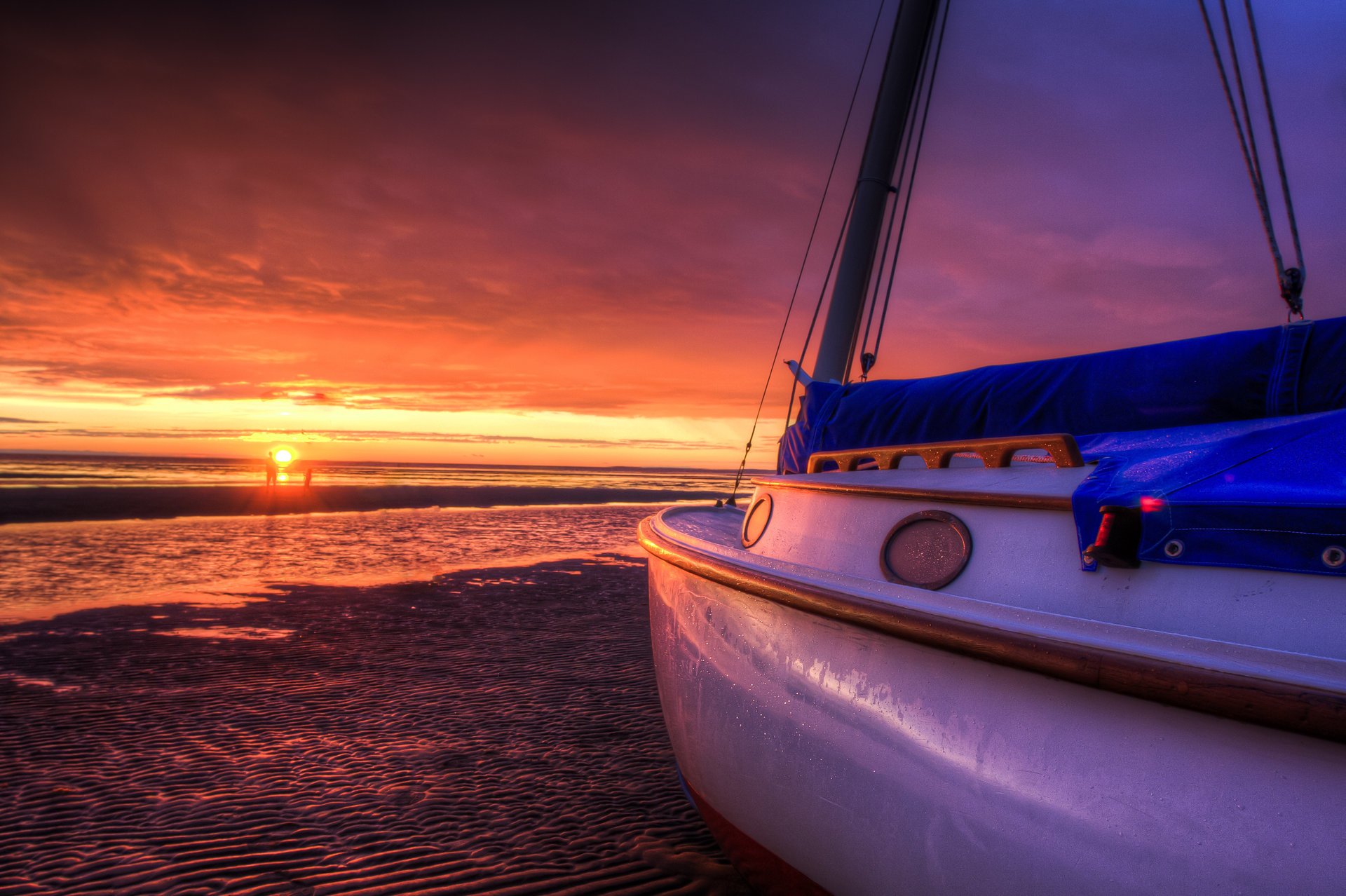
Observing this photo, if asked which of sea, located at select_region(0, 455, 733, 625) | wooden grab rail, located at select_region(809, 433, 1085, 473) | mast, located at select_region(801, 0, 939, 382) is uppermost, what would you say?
mast, located at select_region(801, 0, 939, 382)

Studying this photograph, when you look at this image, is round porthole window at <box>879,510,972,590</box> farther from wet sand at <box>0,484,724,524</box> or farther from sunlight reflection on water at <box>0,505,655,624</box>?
wet sand at <box>0,484,724,524</box>

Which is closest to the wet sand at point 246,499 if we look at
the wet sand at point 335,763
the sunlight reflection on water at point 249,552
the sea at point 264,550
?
the sea at point 264,550

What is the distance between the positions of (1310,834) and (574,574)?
10551 mm

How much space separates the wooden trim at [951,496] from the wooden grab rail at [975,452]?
0.28 meters

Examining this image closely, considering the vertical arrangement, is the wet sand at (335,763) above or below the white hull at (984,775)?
below

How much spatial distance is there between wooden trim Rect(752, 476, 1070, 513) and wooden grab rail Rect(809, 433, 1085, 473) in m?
0.28

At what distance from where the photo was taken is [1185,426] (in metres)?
2.53

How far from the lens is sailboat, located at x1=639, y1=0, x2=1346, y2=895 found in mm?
1284

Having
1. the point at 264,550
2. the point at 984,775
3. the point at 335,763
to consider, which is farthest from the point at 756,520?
the point at 264,550

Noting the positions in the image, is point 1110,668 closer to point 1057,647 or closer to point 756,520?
point 1057,647

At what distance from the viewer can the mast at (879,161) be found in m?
5.88

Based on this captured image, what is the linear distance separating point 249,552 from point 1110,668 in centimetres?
1456

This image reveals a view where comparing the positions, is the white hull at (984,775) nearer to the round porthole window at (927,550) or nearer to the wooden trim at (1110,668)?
the wooden trim at (1110,668)

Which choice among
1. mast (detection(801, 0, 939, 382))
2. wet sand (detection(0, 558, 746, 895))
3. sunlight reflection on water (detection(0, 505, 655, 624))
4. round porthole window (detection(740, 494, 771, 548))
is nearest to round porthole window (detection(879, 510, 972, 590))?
round porthole window (detection(740, 494, 771, 548))
